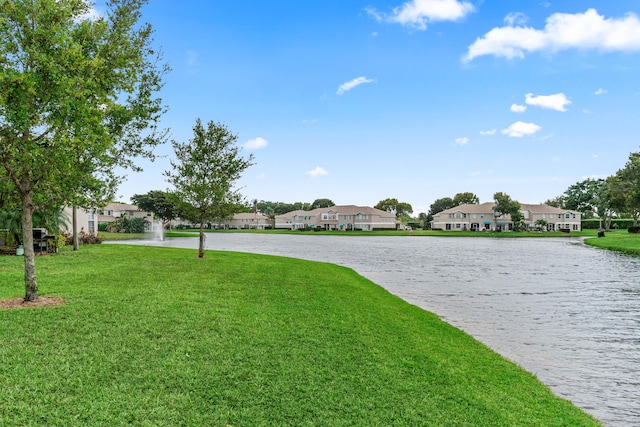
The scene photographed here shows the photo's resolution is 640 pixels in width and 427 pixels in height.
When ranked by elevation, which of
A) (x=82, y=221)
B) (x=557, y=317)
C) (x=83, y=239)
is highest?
(x=82, y=221)

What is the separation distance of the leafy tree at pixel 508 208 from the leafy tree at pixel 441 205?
34.0 metres

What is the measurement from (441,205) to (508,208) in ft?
132

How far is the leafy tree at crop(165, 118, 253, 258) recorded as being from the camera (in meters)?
20.2

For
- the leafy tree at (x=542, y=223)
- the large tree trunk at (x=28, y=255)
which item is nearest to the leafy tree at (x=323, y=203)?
the leafy tree at (x=542, y=223)

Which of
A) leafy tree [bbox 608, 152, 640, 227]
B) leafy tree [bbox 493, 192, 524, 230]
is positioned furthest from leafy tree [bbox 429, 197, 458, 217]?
leafy tree [bbox 608, 152, 640, 227]

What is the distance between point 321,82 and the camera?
37.9 metres

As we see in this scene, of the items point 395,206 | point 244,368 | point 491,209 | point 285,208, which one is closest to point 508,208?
point 491,209

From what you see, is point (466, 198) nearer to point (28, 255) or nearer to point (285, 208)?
point (285, 208)

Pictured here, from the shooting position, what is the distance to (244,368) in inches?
226

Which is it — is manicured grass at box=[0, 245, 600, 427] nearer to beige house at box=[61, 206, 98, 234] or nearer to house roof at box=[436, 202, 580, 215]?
beige house at box=[61, 206, 98, 234]

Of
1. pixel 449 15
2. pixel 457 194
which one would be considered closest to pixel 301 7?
pixel 449 15

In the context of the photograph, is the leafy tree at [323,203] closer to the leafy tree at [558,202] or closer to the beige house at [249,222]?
the beige house at [249,222]

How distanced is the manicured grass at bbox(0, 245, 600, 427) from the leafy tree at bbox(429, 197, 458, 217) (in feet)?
429

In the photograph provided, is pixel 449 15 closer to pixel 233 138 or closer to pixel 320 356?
pixel 233 138
